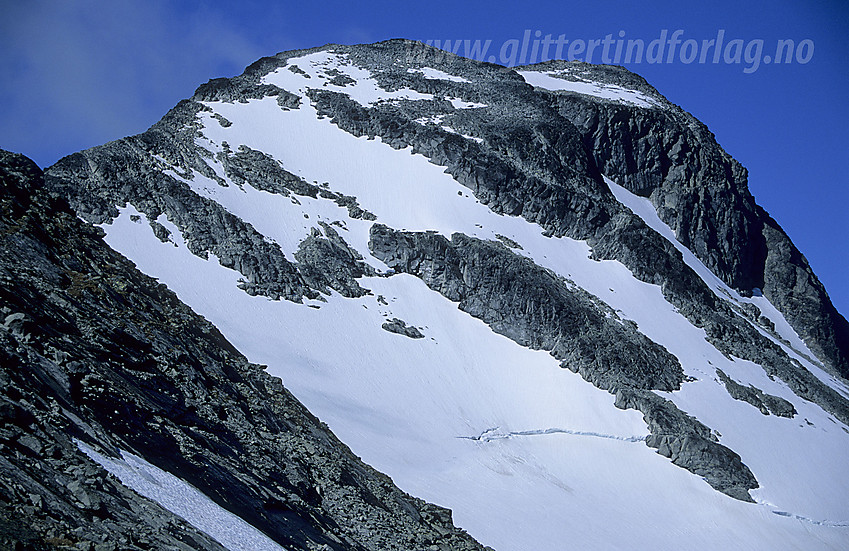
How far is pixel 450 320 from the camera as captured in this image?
178 feet

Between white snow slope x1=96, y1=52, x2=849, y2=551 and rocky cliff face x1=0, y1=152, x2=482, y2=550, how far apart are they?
6.70 meters

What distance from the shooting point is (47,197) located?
29516 millimetres

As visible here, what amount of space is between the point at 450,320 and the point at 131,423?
1435 inches

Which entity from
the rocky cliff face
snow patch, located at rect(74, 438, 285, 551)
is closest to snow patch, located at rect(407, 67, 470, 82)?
the rocky cliff face

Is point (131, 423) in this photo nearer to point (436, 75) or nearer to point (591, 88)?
point (436, 75)

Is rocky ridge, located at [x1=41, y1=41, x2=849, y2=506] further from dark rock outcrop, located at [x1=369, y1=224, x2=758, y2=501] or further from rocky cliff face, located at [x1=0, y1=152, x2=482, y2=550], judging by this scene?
rocky cliff face, located at [x1=0, y1=152, x2=482, y2=550]

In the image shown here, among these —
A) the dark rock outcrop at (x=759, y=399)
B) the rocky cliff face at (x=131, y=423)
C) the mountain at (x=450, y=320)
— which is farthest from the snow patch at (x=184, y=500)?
the dark rock outcrop at (x=759, y=399)

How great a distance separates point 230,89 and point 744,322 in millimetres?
59438

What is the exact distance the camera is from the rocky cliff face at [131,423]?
13.7m

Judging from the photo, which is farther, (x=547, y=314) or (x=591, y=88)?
(x=591, y=88)

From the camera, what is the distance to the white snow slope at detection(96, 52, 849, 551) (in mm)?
38562

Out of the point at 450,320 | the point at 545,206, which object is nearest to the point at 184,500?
the point at 450,320

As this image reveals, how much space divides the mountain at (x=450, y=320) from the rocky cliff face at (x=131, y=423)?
0.64 feet

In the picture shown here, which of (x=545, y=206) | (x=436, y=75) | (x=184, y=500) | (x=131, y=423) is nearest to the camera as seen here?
(x=184, y=500)
